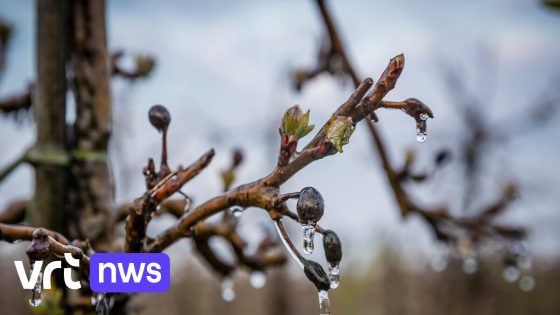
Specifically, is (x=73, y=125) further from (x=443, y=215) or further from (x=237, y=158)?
(x=443, y=215)

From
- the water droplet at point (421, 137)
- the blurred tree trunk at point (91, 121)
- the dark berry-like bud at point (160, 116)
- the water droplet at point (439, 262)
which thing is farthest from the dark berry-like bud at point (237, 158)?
the water droplet at point (439, 262)

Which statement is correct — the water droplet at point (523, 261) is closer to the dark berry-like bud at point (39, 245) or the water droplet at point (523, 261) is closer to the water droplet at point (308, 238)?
the water droplet at point (308, 238)

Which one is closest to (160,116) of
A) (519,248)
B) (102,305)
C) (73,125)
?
(102,305)

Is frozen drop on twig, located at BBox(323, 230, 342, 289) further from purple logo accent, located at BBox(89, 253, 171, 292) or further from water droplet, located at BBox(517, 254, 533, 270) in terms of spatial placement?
water droplet, located at BBox(517, 254, 533, 270)

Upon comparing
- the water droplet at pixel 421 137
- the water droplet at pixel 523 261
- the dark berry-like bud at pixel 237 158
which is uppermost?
the dark berry-like bud at pixel 237 158

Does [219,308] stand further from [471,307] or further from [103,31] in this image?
[103,31]
